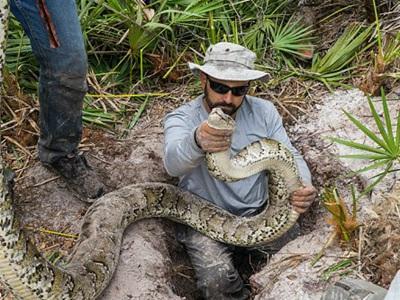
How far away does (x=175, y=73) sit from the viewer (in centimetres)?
656

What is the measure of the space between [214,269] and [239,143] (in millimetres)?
916

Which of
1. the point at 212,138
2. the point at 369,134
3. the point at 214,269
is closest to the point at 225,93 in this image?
the point at 212,138

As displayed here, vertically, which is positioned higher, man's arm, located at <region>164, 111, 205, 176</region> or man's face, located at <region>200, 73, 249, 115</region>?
man's face, located at <region>200, 73, 249, 115</region>

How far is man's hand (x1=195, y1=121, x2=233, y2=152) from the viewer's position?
4176 mm

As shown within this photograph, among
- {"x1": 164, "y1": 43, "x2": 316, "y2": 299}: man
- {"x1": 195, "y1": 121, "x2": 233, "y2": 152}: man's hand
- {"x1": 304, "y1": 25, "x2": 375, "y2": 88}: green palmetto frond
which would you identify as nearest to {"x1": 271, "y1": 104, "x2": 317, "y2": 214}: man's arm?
{"x1": 164, "y1": 43, "x2": 316, "y2": 299}: man

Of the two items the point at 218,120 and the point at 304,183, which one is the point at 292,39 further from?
the point at 218,120

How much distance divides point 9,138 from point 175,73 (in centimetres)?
171

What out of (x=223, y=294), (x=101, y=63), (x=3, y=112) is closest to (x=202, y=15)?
(x=101, y=63)

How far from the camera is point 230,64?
15.8 feet

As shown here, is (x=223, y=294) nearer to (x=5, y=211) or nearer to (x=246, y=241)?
(x=246, y=241)

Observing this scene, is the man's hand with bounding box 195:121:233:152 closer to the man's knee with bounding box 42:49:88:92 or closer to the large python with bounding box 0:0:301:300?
the large python with bounding box 0:0:301:300

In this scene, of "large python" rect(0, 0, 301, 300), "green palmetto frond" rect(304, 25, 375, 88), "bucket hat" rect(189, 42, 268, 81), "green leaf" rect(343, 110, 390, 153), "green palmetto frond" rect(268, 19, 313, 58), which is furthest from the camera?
"green palmetto frond" rect(268, 19, 313, 58)

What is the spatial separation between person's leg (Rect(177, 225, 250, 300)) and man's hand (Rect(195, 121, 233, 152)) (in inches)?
42.2

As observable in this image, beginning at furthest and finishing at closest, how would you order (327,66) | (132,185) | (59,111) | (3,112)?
(327,66) → (3,112) → (132,185) → (59,111)
